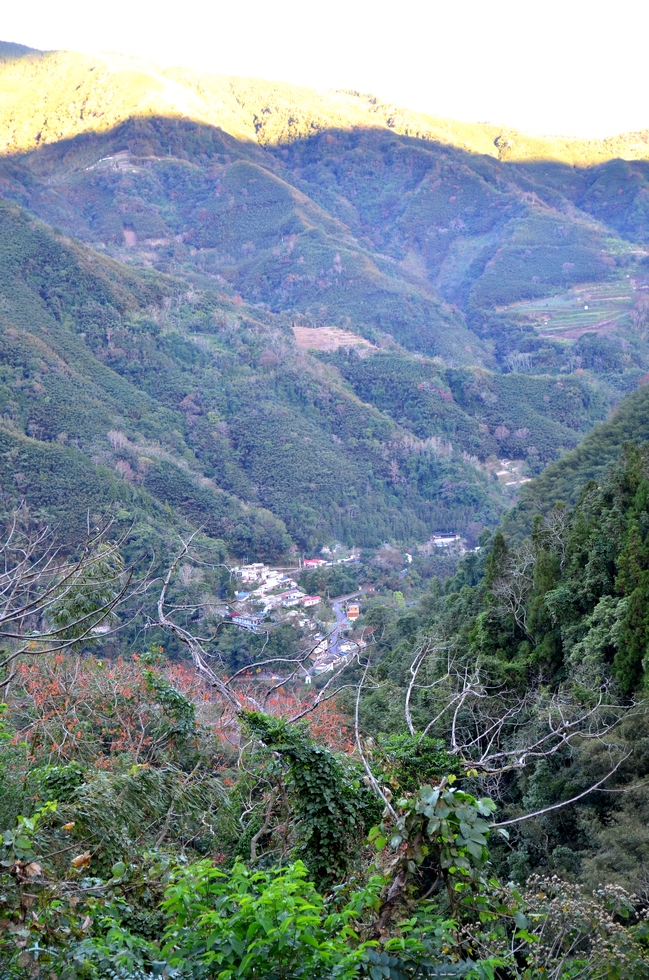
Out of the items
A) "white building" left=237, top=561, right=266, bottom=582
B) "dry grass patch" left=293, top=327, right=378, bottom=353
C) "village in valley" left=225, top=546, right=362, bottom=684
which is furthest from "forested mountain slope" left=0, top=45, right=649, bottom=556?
"village in valley" left=225, top=546, right=362, bottom=684

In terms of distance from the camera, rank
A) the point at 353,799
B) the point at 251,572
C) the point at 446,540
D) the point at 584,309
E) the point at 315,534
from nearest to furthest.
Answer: the point at 353,799, the point at 251,572, the point at 315,534, the point at 446,540, the point at 584,309

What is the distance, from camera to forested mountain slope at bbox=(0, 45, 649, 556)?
166 feet

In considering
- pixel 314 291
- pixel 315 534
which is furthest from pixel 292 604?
pixel 314 291

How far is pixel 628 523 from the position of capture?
1283cm

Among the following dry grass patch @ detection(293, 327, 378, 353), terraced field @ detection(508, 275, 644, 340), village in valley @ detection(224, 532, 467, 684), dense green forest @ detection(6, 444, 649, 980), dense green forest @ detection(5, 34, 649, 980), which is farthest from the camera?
terraced field @ detection(508, 275, 644, 340)

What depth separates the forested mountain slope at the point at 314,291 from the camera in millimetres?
50594

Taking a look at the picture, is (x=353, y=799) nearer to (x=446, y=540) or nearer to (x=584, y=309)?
(x=446, y=540)

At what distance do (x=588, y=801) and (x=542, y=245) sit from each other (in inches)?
4177

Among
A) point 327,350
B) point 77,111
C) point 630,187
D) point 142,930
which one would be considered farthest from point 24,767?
point 630,187

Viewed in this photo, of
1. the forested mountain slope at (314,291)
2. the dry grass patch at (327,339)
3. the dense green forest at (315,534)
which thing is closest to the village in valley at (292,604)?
the dense green forest at (315,534)

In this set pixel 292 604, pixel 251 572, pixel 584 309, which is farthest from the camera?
pixel 584 309

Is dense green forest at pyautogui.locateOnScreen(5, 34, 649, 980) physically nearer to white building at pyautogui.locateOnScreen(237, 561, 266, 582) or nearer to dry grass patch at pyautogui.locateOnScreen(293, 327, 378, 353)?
dry grass patch at pyautogui.locateOnScreen(293, 327, 378, 353)

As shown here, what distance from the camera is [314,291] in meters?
96.2

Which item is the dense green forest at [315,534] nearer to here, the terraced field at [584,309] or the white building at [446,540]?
the terraced field at [584,309]
